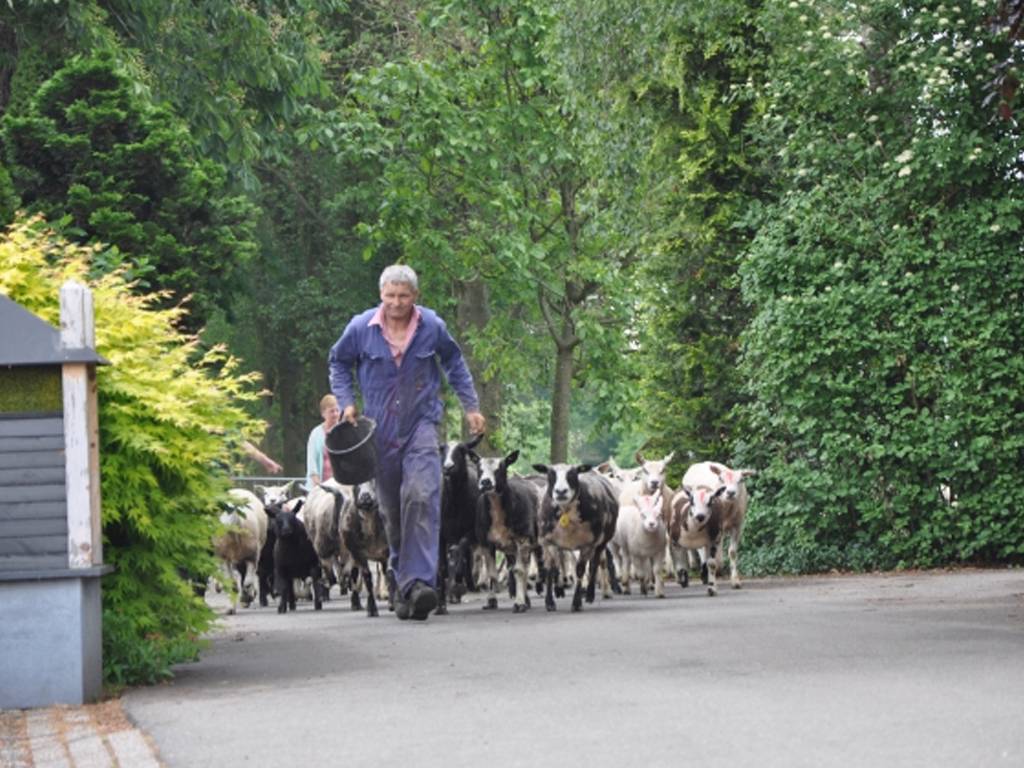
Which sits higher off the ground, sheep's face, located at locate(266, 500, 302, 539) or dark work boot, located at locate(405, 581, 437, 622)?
sheep's face, located at locate(266, 500, 302, 539)

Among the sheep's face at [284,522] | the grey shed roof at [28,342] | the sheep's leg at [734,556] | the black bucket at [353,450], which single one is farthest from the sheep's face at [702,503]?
the grey shed roof at [28,342]

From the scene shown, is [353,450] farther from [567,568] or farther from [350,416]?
[567,568]

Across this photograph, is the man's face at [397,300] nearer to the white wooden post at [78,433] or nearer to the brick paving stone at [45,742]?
the white wooden post at [78,433]

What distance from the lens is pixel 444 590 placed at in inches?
787

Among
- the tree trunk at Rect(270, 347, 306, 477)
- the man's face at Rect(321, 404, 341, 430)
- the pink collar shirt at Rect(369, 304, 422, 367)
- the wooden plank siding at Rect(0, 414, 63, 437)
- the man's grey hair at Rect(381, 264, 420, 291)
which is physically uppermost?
the tree trunk at Rect(270, 347, 306, 477)

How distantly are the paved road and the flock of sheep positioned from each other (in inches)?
123

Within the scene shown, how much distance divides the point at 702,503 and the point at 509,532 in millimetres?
3081

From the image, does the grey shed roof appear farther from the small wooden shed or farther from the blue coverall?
the blue coverall

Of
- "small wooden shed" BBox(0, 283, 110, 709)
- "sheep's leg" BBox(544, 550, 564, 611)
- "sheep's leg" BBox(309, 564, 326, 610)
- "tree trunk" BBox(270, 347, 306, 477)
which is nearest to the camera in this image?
"small wooden shed" BBox(0, 283, 110, 709)

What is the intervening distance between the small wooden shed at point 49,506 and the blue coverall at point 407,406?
518 cm

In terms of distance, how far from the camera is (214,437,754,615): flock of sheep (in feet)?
67.2

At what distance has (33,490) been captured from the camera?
1159 centimetres

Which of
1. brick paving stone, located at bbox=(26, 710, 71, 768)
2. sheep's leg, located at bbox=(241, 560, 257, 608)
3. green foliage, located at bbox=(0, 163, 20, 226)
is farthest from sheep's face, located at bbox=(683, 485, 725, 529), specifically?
brick paving stone, located at bbox=(26, 710, 71, 768)

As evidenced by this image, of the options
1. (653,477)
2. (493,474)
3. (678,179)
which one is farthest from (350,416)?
(678,179)
